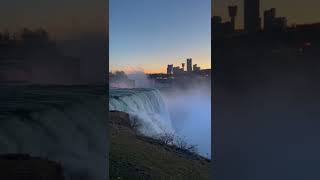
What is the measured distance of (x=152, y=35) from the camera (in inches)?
197

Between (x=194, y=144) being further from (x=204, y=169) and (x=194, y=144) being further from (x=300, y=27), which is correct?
(x=300, y=27)

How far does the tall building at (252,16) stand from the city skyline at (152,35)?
1121 mm

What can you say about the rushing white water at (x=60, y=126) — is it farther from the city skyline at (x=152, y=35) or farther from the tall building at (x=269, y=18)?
the tall building at (x=269, y=18)

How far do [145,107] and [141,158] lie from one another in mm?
667

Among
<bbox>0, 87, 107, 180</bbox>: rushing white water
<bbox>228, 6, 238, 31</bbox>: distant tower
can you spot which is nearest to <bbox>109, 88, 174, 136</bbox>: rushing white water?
<bbox>0, 87, 107, 180</bbox>: rushing white water

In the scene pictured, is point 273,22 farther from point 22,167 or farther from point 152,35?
point 22,167

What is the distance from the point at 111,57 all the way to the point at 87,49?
1.22 m

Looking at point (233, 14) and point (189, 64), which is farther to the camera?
point (189, 64)

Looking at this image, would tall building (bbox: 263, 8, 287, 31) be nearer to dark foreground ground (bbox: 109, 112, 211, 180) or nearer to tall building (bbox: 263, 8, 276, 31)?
tall building (bbox: 263, 8, 276, 31)

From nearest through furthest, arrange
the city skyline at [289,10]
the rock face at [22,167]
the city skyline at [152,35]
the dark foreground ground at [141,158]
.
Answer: the city skyline at [289,10], the rock face at [22,167], the city skyline at [152,35], the dark foreground ground at [141,158]

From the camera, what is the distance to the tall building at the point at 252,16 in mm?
3467

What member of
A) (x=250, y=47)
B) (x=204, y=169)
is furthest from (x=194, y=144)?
(x=250, y=47)

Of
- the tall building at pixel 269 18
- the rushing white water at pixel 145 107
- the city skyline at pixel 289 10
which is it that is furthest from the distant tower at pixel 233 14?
the rushing white water at pixel 145 107

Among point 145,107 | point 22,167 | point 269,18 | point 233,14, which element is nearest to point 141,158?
point 145,107
